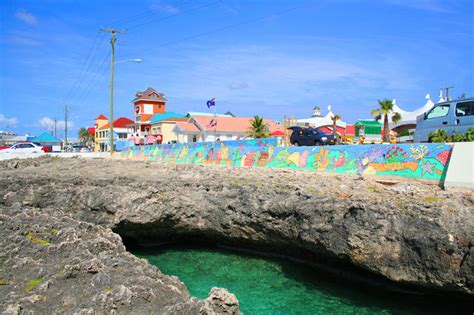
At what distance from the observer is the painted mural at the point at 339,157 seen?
12.3m

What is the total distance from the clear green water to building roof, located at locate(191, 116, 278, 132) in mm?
39114

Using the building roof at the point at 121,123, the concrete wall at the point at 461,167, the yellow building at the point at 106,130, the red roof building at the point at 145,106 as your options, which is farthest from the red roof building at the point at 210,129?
the concrete wall at the point at 461,167

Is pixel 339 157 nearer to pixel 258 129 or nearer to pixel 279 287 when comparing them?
pixel 279 287

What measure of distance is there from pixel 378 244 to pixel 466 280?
200 centimetres

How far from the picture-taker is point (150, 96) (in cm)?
7219

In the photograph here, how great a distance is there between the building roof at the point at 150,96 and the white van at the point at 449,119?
Result: 60356mm

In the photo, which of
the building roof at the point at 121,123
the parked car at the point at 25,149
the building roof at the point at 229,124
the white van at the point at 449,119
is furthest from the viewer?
the building roof at the point at 121,123

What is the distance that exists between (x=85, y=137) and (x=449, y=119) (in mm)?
98171

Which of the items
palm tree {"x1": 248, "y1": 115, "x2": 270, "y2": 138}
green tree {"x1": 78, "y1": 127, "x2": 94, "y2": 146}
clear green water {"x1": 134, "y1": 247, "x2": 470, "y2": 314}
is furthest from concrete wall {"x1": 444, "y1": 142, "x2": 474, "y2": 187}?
green tree {"x1": 78, "y1": 127, "x2": 94, "y2": 146}

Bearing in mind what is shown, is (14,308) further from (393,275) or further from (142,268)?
(393,275)

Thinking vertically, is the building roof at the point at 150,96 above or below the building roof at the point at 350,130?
above

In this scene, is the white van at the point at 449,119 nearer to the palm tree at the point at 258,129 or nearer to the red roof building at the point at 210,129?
the palm tree at the point at 258,129

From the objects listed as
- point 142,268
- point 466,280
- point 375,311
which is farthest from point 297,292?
point 142,268

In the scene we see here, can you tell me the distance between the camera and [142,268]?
24.6 ft
